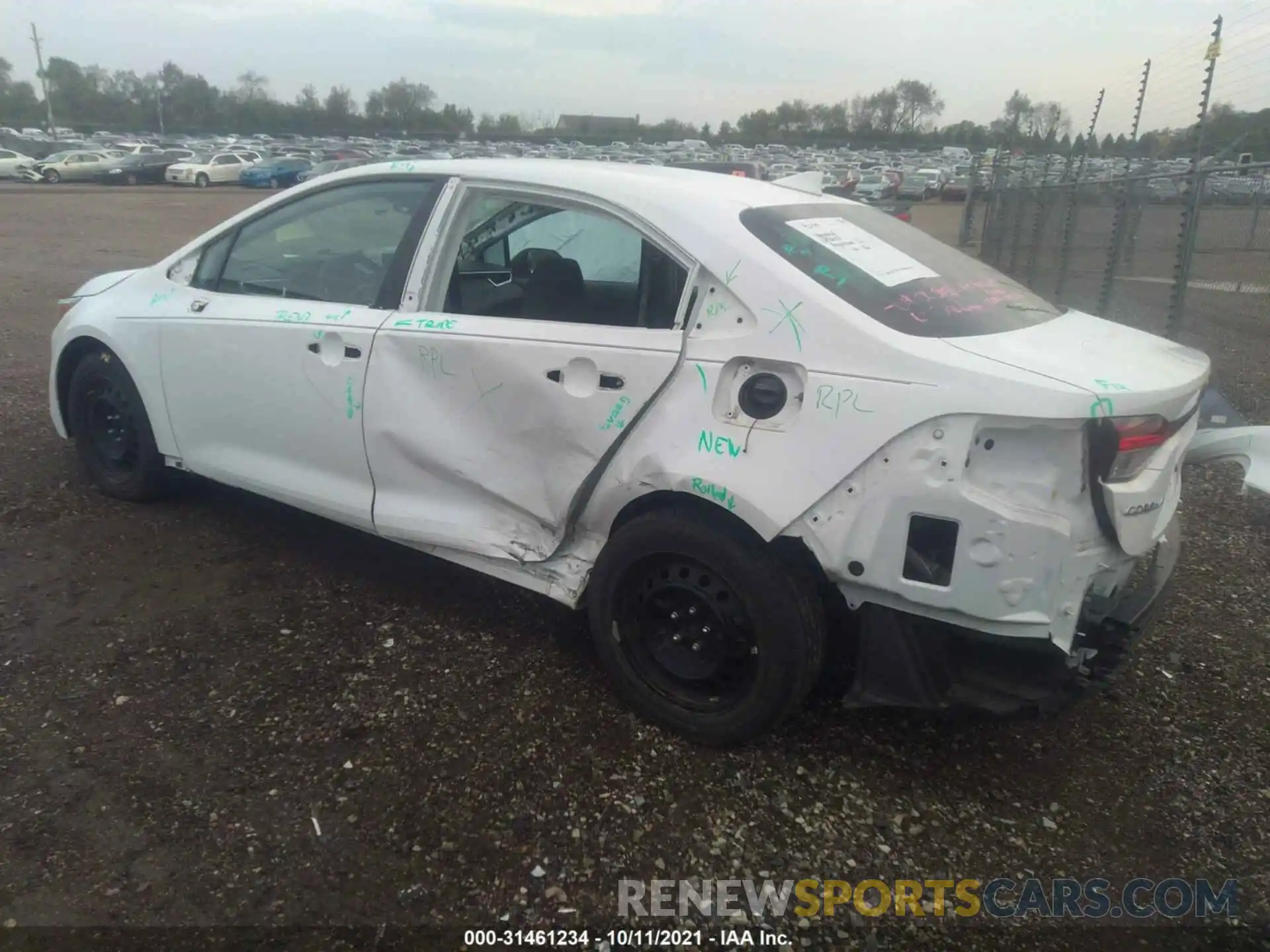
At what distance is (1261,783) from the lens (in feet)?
9.42

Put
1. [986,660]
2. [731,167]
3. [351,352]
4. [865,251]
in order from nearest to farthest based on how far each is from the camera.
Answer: [986,660]
[865,251]
[351,352]
[731,167]

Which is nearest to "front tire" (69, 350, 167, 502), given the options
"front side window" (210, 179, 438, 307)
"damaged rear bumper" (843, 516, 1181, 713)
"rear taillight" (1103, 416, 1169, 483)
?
"front side window" (210, 179, 438, 307)

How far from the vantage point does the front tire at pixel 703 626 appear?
2.67 meters

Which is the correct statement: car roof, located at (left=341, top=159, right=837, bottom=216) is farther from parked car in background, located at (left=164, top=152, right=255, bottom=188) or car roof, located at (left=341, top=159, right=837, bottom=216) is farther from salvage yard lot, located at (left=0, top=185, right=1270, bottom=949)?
parked car in background, located at (left=164, top=152, right=255, bottom=188)

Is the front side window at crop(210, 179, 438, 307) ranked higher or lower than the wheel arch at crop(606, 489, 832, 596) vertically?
higher

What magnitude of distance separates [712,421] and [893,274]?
773mm

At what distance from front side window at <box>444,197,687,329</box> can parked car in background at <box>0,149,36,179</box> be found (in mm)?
38769

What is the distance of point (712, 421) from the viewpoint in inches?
107

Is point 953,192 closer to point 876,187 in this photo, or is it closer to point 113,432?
point 876,187

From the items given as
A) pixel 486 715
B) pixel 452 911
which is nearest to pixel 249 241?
pixel 486 715

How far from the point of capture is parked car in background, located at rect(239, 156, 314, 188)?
35.2 m

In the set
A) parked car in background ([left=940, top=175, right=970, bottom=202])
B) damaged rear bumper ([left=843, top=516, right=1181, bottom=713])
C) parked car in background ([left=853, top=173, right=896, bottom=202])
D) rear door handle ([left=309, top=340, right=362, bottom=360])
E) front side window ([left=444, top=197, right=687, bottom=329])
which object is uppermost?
front side window ([left=444, top=197, right=687, bottom=329])

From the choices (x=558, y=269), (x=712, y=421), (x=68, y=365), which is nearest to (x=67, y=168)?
(x=68, y=365)

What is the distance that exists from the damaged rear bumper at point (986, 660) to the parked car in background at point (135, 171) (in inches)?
1563
